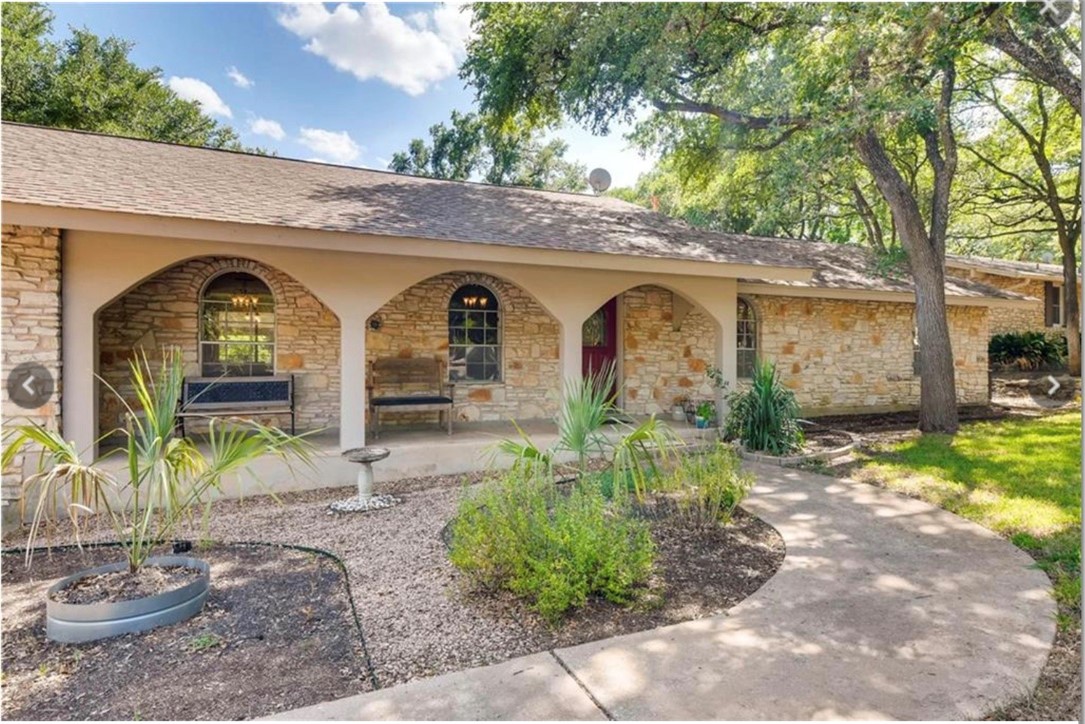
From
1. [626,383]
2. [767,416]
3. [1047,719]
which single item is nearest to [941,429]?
[767,416]

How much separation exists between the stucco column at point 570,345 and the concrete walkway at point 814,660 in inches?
150

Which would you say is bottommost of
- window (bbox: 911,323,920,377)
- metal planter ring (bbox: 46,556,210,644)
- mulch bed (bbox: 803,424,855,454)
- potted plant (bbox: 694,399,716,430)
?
metal planter ring (bbox: 46,556,210,644)

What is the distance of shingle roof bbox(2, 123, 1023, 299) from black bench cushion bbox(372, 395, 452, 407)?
2.24 metres

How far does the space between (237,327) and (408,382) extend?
7.63ft

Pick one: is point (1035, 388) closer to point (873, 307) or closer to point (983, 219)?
point (873, 307)

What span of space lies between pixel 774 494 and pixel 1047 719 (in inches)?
134

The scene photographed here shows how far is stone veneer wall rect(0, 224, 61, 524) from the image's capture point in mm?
5023

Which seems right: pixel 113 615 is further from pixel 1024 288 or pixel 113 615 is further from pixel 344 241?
pixel 1024 288

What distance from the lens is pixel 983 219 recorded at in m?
19.0

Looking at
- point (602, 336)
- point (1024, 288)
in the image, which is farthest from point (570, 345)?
point (1024, 288)

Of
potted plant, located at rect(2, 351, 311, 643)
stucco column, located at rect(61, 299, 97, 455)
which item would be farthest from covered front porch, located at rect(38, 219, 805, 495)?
potted plant, located at rect(2, 351, 311, 643)

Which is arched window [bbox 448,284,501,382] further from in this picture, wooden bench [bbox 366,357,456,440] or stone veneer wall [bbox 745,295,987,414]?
stone veneer wall [bbox 745,295,987,414]

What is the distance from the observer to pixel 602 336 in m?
9.45

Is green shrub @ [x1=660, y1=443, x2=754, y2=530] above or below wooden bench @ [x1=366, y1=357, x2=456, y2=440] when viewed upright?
below
